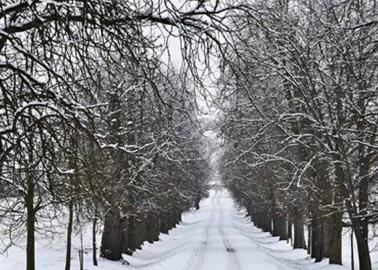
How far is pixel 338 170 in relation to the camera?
18703mm

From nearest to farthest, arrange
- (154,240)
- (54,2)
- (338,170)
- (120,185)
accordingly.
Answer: (54,2)
(338,170)
(120,185)
(154,240)

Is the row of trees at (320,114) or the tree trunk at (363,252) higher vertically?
the row of trees at (320,114)

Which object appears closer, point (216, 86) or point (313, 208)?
point (216, 86)

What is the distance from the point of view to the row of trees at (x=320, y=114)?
41.2 ft

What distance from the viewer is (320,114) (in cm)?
1670

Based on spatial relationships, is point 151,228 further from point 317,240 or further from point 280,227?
point 317,240

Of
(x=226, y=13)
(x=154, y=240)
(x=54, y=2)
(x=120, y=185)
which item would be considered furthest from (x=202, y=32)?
(x=154, y=240)

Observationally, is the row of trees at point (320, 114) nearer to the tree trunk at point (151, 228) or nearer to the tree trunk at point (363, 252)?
the tree trunk at point (363, 252)

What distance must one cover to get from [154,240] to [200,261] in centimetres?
1592

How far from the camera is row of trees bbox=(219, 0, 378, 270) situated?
12.6m

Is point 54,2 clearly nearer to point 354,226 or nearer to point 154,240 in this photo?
point 354,226

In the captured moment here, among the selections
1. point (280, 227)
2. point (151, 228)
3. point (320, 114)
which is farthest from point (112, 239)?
point (280, 227)

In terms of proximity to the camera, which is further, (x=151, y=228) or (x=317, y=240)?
(x=151, y=228)

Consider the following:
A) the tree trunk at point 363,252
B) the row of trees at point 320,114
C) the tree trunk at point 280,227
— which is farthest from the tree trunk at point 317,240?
the tree trunk at point 280,227
